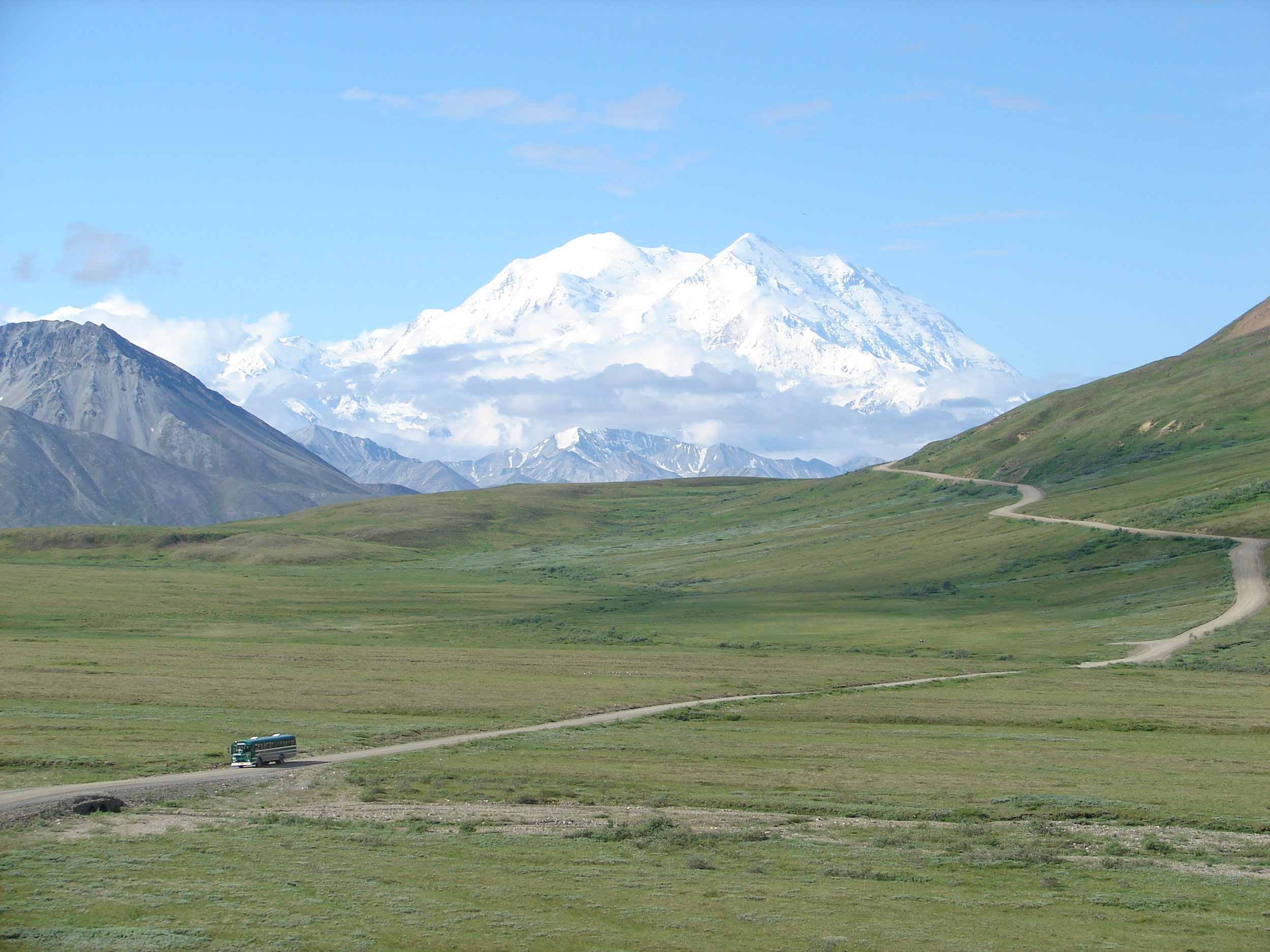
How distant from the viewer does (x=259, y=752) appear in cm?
4847

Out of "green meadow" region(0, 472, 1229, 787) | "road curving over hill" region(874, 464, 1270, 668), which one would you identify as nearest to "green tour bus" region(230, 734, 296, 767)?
"green meadow" region(0, 472, 1229, 787)

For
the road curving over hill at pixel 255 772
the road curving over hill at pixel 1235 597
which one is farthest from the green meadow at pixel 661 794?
the road curving over hill at pixel 1235 597

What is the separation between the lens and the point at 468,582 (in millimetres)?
195500

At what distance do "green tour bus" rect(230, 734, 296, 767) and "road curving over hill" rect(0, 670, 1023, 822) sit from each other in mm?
478

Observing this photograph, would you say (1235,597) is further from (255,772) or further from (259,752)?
(255,772)

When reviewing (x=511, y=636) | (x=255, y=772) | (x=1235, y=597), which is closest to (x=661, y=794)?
(x=255, y=772)

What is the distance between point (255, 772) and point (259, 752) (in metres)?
1.82

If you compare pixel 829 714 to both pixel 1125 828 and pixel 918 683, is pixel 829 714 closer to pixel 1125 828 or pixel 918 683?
pixel 918 683

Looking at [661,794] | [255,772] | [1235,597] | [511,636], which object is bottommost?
[661,794]

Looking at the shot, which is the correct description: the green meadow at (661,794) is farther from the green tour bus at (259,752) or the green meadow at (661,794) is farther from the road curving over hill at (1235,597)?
the road curving over hill at (1235,597)

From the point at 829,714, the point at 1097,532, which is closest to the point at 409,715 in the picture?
the point at 829,714

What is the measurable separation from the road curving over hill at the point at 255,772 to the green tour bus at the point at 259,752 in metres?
0.48

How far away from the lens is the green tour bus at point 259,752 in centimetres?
4838

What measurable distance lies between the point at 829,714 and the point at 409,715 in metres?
27.8
